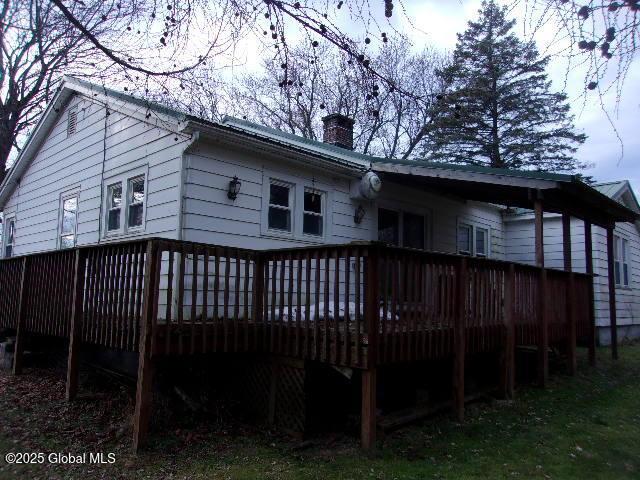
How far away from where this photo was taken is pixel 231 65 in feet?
15.4

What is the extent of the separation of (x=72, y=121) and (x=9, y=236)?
471 cm

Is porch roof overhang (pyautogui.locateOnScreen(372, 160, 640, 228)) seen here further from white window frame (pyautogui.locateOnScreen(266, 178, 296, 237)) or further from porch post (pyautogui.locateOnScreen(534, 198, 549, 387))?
white window frame (pyautogui.locateOnScreen(266, 178, 296, 237))

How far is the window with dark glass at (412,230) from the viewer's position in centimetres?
1079

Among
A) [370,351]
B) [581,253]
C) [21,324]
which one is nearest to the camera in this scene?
[370,351]

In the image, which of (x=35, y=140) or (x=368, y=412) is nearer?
(x=368, y=412)

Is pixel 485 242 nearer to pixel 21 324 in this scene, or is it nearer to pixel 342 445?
pixel 342 445

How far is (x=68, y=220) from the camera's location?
1043 centimetres

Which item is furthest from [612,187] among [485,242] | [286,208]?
[286,208]

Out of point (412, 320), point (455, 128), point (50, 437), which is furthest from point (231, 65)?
point (455, 128)

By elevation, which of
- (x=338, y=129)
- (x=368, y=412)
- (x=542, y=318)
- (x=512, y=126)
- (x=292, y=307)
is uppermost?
(x=512, y=126)

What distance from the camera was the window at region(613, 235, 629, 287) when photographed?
14.7 metres

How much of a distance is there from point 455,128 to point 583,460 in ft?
70.1

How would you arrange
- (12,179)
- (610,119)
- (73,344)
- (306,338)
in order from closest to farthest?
(610,119) → (306,338) → (73,344) → (12,179)

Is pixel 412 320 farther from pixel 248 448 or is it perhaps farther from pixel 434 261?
pixel 248 448
